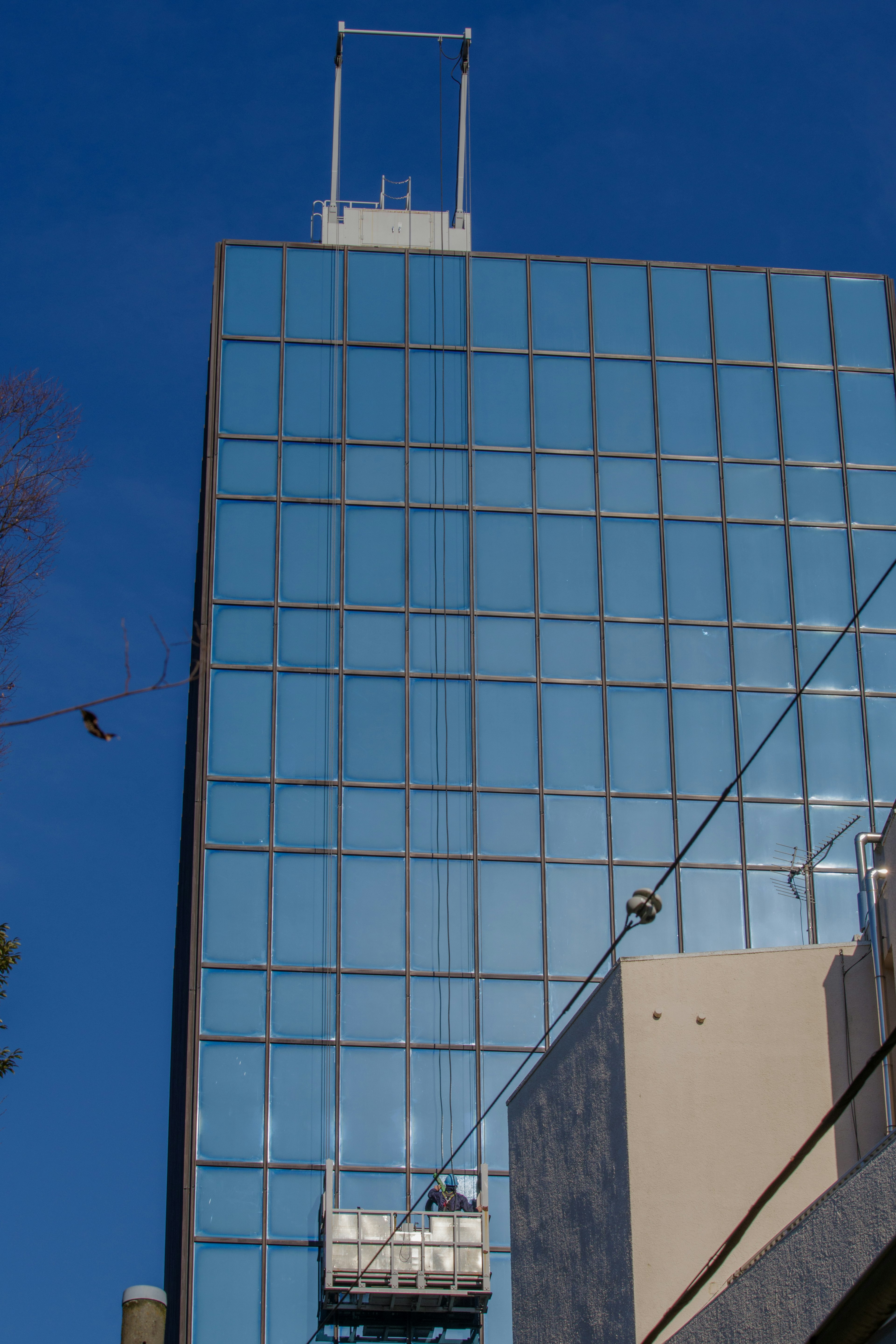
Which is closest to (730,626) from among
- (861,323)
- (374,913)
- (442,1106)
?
(861,323)

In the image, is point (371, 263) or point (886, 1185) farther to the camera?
point (371, 263)

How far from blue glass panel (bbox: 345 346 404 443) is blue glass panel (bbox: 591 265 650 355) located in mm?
5937

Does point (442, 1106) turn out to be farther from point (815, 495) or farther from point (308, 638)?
point (815, 495)

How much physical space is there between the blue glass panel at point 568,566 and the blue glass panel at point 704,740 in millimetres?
3610

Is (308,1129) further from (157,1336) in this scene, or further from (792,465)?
(157,1336)

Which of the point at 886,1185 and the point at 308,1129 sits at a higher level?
the point at 308,1129

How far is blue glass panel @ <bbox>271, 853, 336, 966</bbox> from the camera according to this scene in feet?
151

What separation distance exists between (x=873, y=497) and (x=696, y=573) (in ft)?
19.1

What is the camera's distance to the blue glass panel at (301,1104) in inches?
1737

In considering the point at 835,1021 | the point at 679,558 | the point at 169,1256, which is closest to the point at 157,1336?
the point at 835,1021

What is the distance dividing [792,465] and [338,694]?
580 inches

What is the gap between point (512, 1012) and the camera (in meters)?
46.0

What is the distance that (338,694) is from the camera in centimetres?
4888

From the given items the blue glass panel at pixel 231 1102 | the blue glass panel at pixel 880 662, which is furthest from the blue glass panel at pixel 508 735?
the blue glass panel at pixel 231 1102
